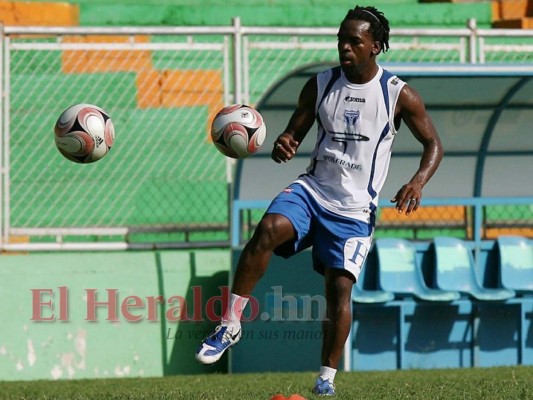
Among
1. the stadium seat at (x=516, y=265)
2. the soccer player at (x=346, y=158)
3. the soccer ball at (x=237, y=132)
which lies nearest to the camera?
the soccer player at (x=346, y=158)

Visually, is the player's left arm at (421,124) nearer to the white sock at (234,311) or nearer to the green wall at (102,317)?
the white sock at (234,311)

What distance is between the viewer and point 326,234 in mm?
7609

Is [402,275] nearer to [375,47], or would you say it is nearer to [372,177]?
[372,177]

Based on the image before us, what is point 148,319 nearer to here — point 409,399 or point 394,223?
point 394,223

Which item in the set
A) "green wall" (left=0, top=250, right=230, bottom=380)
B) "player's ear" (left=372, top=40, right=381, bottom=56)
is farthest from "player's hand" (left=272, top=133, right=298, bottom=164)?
"green wall" (left=0, top=250, right=230, bottom=380)

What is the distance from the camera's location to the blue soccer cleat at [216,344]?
710 centimetres

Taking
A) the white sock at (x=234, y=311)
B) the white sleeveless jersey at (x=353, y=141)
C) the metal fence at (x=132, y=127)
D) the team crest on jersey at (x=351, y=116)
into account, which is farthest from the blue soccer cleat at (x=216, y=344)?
the metal fence at (x=132, y=127)

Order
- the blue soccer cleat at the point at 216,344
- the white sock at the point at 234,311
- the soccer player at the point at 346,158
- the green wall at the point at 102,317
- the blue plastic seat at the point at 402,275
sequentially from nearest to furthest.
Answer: the blue soccer cleat at the point at 216,344 < the white sock at the point at 234,311 < the soccer player at the point at 346,158 < the green wall at the point at 102,317 < the blue plastic seat at the point at 402,275

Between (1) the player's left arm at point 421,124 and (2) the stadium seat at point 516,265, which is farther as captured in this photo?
(2) the stadium seat at point 516,265

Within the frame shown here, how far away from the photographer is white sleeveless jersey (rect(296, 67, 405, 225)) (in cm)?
761

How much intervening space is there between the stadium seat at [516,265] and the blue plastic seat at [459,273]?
0.13 meters

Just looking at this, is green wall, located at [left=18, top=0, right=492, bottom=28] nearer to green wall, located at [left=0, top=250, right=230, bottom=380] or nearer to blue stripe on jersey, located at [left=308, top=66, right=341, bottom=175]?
green wall, located at [left=0, top=250, right=230, bottom=380]

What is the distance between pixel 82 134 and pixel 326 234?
1.70 metres

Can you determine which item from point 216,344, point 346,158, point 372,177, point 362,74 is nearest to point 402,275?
point 372,177
